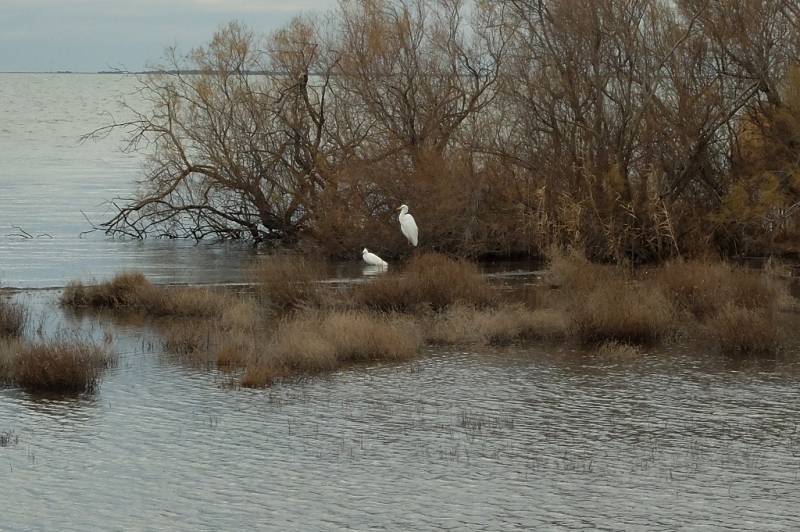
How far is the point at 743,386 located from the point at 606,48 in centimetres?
1230

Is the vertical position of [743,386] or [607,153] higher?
[607,153]

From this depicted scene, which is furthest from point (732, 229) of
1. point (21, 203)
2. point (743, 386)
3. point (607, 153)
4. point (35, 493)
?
point (21, 203)

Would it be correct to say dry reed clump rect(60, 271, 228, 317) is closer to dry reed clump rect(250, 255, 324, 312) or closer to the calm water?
dry reed clump rect(250, 255, 324, 312)

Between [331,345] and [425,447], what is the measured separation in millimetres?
3905

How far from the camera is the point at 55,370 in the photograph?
11.8 m

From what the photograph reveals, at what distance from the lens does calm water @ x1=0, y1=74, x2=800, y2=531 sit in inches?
316

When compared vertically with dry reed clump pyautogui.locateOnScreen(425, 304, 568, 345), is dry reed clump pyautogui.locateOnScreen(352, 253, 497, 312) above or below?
above

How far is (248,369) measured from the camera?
12336 mm

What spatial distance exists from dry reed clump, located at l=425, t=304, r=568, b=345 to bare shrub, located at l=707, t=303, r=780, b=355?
207cm

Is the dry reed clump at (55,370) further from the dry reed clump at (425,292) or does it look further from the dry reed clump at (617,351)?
the dry reed clump at (617,351)

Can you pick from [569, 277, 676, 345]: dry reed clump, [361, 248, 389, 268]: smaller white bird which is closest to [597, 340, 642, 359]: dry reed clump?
[569, 277, 676, 345]: dry reed clump

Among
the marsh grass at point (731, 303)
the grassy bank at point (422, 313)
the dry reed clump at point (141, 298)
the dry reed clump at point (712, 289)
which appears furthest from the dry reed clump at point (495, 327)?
the dry reed clump at point (141, 298)

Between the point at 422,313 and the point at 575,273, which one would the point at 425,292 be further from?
the point at 575,273

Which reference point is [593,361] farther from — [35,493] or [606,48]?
[606,48]
